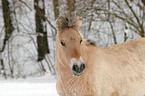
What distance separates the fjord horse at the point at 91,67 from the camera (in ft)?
9.84

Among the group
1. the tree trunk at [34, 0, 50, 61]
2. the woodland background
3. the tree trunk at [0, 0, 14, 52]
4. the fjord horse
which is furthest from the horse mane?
the tree trunk at [0, 0, 14, 52]

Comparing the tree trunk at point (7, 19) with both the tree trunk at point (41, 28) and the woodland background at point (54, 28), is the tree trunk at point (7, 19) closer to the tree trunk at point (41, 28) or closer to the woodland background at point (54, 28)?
the woodland background at point (54, 28)

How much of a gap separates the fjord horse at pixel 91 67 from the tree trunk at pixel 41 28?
20.9 ft

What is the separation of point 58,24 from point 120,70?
1.45 metres

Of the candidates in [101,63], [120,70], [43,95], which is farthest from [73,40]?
[43,95]

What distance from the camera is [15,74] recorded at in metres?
10.1

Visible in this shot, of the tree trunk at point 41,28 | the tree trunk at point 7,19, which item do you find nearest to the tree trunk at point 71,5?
the tree trunk at point 41,28

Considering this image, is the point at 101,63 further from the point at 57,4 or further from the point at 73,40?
the point at 57,4

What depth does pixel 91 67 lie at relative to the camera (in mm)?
3236

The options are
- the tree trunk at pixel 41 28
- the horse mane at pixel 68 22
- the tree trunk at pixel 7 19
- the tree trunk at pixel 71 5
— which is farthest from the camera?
the tree trunk at pixel 7 19

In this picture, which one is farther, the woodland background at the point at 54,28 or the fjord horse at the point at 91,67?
the woodland background at the point at 54,28

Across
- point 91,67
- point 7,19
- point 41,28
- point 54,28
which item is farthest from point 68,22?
point 7,19

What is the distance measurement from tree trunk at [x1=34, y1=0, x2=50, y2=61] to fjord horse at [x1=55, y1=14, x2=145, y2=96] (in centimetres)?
637

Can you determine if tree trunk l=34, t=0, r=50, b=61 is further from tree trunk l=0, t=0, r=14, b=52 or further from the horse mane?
the horse mane
